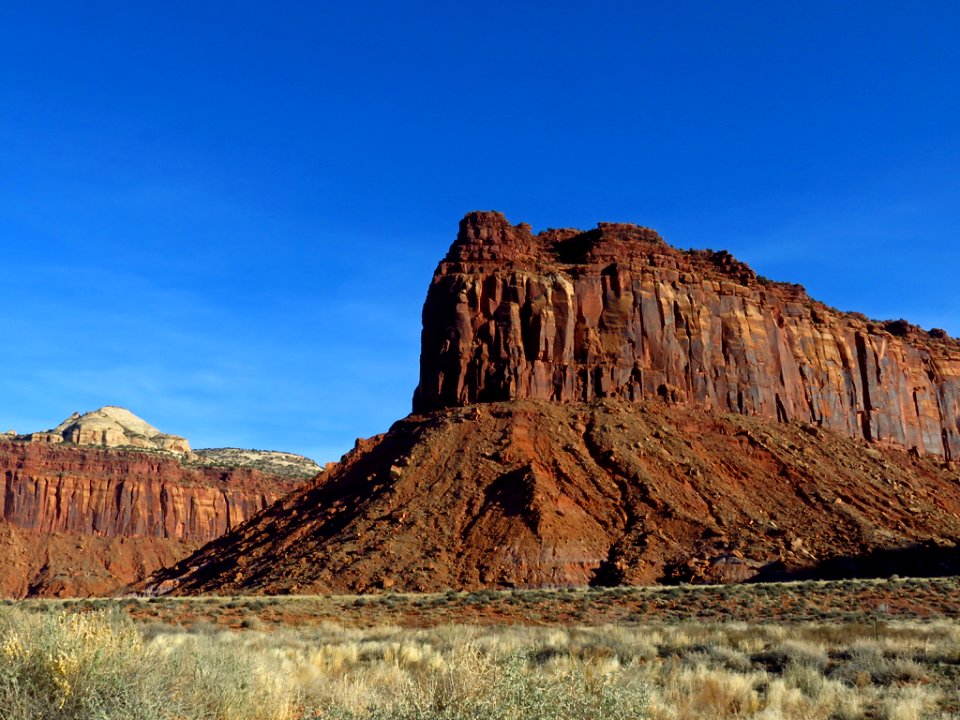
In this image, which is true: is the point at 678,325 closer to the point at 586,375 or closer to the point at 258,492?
the point at 586,375

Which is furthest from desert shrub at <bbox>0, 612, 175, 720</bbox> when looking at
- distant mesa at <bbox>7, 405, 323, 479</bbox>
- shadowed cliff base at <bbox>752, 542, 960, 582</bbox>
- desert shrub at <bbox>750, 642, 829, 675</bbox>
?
distant mesa at <bbox>7, 405, 323, 479</bbox>

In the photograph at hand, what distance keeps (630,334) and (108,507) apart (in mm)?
72453

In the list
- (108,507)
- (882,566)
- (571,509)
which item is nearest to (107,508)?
(108,507)

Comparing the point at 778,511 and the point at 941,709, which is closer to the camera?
the point at 941,709

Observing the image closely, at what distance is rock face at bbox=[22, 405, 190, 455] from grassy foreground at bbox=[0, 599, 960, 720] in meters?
120

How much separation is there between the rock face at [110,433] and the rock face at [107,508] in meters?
15.8

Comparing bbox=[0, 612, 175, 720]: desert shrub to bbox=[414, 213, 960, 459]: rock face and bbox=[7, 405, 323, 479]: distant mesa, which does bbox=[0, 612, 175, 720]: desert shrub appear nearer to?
bbox=[414, 213, 960, 459]: rock face

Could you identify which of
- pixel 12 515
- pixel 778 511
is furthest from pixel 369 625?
pixel 12 515

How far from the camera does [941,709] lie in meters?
11.6

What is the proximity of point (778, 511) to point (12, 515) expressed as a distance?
88.5 m

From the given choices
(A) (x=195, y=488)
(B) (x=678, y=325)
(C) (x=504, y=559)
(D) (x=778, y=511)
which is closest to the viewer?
(C) (x=504, y=559)

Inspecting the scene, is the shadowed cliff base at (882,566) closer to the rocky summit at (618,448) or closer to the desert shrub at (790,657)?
the rocky summit at (618,448)

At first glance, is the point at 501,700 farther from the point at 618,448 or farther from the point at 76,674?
the point at 618,448

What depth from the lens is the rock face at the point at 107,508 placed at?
9800 centimetres
